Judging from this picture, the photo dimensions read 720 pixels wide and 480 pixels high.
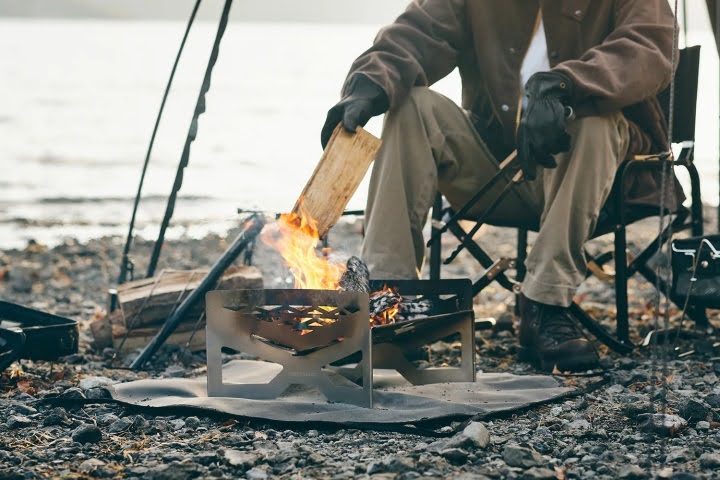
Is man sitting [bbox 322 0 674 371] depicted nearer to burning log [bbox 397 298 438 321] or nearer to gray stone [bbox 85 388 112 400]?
burning log [bbox 397 298 438 321]

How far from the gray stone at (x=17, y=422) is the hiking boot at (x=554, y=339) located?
80.5 inches

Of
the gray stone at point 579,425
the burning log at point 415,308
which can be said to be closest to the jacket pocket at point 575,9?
the burning log at point 415,308

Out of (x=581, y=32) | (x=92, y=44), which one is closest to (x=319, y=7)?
(x=92, y=44)

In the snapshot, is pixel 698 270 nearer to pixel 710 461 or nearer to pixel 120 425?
pixel 710 461

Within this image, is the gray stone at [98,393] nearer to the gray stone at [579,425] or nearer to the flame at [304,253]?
the flame at [304,253]

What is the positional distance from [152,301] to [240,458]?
1822 millimetres

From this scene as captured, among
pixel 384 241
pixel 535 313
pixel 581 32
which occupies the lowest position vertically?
pixel 535 313

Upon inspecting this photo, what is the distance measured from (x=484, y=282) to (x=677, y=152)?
109 centimetres

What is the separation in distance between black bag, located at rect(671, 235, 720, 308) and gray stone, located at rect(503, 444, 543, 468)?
155 centimetres

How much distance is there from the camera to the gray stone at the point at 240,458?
245cm

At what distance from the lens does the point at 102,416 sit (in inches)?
116

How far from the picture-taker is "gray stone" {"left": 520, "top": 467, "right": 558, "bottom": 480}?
231cm

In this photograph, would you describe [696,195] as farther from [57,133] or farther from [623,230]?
[57,133]

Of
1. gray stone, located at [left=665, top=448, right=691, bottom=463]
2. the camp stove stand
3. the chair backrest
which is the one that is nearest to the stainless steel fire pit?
the camp stove stand
